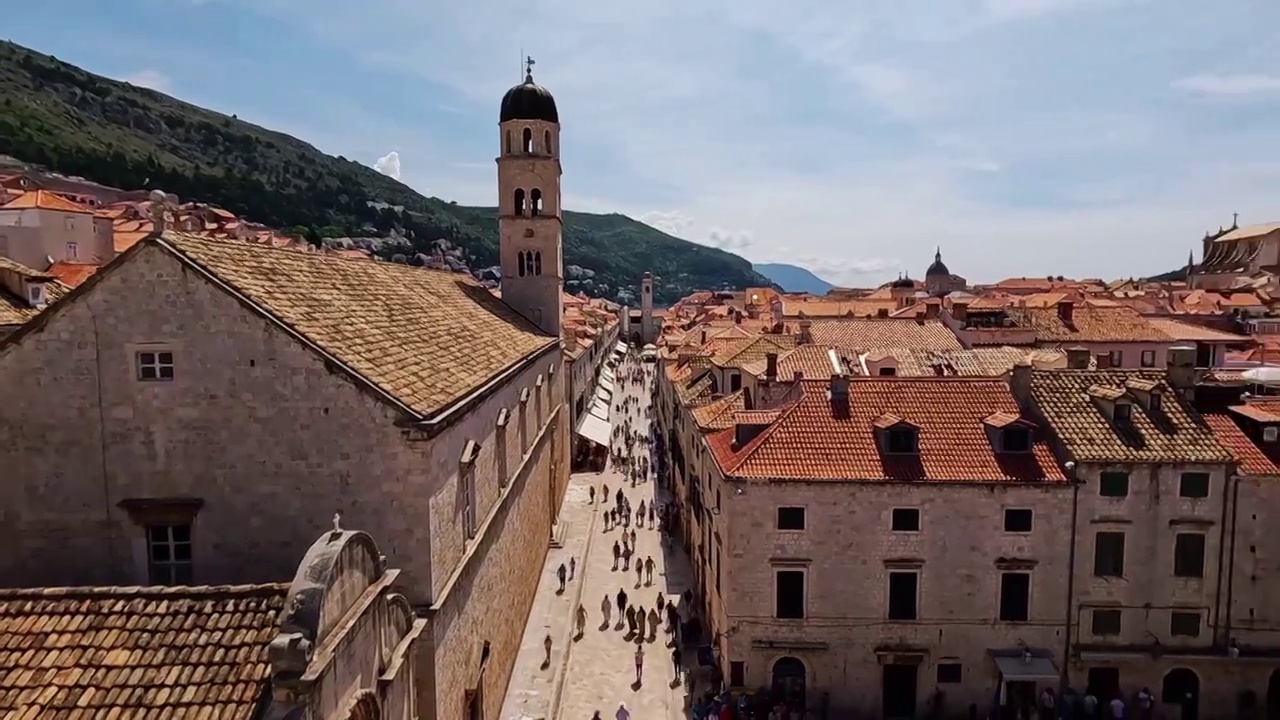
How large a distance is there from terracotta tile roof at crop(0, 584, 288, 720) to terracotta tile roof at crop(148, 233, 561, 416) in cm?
458

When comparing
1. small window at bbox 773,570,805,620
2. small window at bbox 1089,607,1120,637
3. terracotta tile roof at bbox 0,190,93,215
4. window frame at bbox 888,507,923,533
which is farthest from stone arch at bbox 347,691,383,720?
terracotta tile roof at bbox 0,190,93,215

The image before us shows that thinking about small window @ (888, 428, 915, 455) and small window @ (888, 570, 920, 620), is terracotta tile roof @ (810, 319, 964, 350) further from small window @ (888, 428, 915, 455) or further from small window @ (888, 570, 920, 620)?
small window @ (888, 570, 920, 620)

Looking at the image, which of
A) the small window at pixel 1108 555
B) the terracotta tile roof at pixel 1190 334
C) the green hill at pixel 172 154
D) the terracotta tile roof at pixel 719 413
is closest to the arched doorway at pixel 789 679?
the terracotta tile roof at pixel 719 413

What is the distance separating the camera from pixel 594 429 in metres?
47.9

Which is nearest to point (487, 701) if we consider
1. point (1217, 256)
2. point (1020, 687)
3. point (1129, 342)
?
point (1020, 687)

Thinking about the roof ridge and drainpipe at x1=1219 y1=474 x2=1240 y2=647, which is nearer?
the roof ridge

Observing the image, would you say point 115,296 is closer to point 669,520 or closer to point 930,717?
point 930,717

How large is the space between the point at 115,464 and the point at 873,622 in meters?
17.6

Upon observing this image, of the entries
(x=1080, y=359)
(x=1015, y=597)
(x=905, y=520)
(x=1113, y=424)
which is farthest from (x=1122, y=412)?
(x=1080, y=359)

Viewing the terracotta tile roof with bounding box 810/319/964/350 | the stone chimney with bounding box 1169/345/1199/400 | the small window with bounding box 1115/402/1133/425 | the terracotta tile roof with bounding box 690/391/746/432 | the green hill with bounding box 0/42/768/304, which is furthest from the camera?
the green hill with bounding box 0/42/768/304

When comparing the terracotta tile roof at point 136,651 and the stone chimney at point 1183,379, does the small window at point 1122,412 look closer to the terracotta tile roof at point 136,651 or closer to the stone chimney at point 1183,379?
the stone chimney at point 1183,379

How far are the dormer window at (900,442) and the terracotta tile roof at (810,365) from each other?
9281 mm

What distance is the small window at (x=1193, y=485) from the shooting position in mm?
21469

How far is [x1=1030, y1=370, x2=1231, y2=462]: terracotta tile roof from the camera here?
2153 centimetres
